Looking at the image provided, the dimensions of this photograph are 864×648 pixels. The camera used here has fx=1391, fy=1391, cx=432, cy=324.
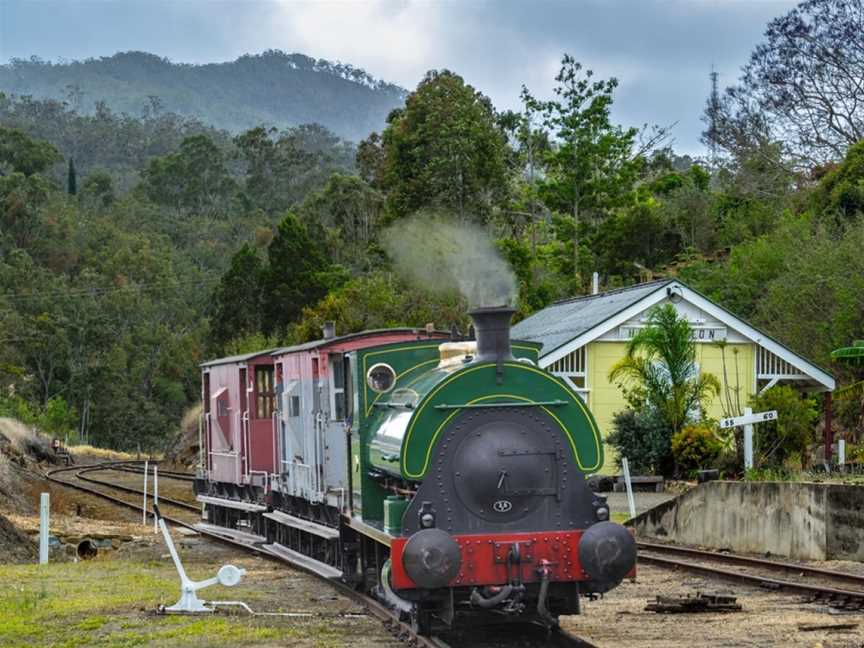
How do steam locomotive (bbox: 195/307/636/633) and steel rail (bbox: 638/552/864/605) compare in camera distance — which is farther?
steel rail (bbox: 638/552/864/605)

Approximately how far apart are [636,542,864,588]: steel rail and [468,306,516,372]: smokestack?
5.44 m

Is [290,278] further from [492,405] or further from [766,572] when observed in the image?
[492,405]

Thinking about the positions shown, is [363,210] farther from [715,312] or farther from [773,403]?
[773,403]

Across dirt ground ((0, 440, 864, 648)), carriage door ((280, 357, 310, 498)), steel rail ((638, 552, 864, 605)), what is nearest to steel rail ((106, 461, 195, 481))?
carriage door ((280, 357, 310, 498))

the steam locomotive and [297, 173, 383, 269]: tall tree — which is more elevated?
[297, 173, 383, 269]: tall tree

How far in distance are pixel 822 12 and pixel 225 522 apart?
36.6m

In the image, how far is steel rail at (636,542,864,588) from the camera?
603 inches

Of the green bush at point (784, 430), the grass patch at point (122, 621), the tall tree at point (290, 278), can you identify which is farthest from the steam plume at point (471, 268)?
the tall tree at point (290, 278)

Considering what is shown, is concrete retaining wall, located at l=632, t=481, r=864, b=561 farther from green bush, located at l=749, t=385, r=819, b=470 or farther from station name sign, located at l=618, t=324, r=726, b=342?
station name sign, located at l=618, t=324, r=726, b=342

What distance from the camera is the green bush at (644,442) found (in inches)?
1169

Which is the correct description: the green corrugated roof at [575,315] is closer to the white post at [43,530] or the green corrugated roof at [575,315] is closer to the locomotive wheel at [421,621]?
→ the white post at [43,530]

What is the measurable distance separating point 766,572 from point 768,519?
7.33 feet

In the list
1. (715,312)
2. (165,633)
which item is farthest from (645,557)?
(715,312)

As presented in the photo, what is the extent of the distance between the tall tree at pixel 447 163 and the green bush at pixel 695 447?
79.8 ft
